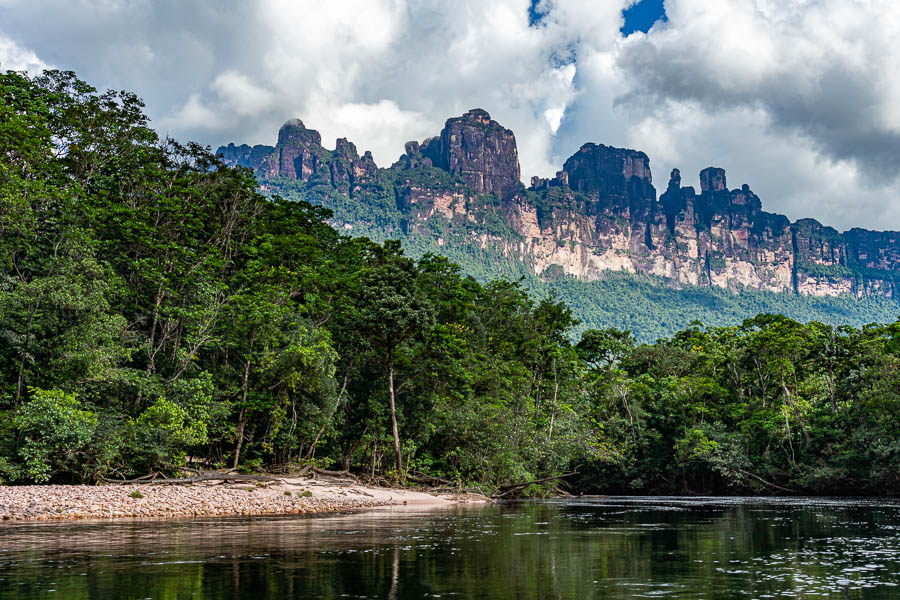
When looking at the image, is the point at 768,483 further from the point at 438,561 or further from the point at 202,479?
the point at 438,561

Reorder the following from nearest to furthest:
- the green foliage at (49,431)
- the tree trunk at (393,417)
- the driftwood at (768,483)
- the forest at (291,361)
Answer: the green foliage at (49,431) < the forest at (291,361) < the tree trunk at (393,417) < the driftwood at (768,483)

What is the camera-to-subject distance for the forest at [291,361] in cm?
2684

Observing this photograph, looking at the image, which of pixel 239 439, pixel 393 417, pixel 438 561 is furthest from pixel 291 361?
pixel 438 561

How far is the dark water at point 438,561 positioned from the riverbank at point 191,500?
2731mm

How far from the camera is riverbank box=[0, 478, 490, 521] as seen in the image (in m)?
21.0

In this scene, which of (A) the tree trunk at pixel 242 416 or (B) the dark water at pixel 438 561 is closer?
(B) the dark water at pixel 438 561

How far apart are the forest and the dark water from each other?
9386mm

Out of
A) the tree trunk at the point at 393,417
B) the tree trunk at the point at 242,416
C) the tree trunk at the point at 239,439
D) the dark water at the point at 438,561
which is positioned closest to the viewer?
the dark water at the point at 438,561

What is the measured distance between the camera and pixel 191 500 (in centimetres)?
2536

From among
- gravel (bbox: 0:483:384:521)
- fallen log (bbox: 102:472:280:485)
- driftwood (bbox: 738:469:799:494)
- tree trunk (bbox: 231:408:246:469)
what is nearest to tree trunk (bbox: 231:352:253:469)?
tree trunk (bbox: 231:408:246:469)

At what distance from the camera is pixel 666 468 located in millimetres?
58656

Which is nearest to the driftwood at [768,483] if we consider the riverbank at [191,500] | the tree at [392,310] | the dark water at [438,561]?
the riverbank at [191,500]

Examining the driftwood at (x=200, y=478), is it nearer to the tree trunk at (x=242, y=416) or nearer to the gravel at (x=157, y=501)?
the gravel at (x=157, y=501)

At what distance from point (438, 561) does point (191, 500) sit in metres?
15.5
